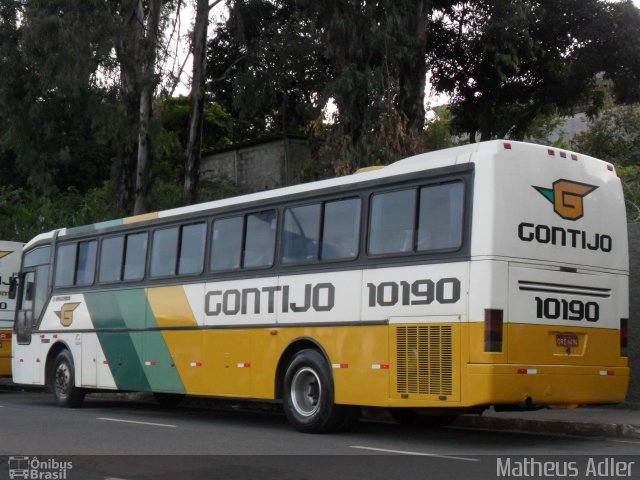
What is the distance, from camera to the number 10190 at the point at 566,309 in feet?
37.0

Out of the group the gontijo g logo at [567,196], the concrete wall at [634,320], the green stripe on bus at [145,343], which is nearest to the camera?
the gontijo g logo at [567,196]

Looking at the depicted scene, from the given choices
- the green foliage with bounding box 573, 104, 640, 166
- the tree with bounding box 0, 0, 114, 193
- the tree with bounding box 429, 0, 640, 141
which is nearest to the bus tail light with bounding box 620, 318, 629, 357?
the tree with bounding box 0, 0, 114, 193

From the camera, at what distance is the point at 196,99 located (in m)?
25.1

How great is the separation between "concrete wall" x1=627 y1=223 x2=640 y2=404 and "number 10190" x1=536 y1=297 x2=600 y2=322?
3346 millimetres

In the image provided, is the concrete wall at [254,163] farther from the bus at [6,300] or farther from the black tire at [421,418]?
the black tire at [421,418]

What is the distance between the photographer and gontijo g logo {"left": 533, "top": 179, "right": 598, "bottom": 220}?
11.5 meters

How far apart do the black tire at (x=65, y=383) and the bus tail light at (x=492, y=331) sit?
31.6ft

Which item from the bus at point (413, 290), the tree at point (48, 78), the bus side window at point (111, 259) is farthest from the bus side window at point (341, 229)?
the tree at point (48, 78)

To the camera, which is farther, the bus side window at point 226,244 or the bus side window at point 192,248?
the bus side window at point 192,248

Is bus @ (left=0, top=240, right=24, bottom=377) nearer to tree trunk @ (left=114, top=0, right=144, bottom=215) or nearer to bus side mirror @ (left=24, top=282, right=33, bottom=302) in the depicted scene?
bus side mirror @ (left=24, top=282, right=33, bottom=302)

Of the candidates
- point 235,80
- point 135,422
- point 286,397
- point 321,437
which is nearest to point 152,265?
point 135,422

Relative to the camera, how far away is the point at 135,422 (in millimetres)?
14562

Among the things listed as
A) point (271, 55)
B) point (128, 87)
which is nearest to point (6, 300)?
point (128, 87)

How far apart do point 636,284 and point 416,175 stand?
16.2 feet
